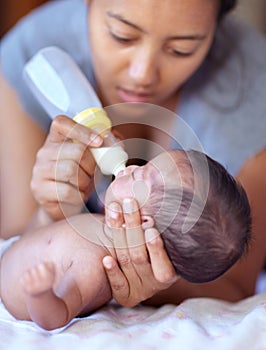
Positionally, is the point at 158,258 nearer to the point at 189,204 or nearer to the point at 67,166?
the point at 189,204

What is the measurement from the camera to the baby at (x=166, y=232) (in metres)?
0.82

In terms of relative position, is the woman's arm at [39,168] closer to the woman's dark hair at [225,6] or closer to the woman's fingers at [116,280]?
the woman's fingers at [116,280]

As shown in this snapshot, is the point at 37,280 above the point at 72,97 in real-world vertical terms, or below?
below

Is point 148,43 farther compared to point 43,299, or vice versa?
point 148,43

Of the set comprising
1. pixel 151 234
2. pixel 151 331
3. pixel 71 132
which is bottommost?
pixel 151 331

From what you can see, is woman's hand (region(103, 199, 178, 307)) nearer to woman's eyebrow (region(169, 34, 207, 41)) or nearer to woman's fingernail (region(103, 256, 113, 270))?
woman's fingernail (region(103, 256, 113, 270))

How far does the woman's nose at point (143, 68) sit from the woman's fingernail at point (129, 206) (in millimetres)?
240

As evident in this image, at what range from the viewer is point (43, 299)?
0.78 m

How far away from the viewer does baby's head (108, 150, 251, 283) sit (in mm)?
820

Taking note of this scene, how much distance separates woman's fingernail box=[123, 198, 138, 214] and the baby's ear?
2cm

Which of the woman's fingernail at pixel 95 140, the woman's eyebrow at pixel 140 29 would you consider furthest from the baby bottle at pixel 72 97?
the woman's eyebrow at pixel 140 29

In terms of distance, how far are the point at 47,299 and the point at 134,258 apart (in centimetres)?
13

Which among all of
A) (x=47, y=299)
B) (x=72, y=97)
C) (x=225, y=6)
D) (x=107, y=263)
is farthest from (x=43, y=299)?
(x=225, y=6)

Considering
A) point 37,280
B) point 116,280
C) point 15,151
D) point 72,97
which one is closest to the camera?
point 37,280
